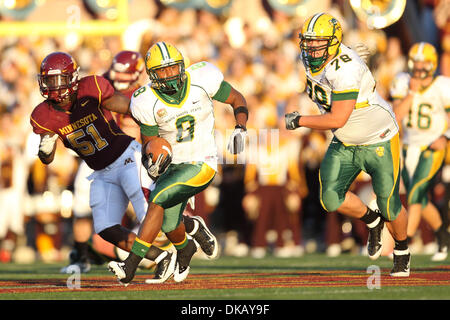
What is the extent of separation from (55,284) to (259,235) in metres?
4.30

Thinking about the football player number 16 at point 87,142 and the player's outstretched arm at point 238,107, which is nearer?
the player's outstretched arm at point 238,107

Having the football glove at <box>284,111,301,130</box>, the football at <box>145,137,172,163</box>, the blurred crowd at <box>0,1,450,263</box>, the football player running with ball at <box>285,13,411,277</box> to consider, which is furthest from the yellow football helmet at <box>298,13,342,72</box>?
the blurred crowd at <box>0,1,450,263</box>

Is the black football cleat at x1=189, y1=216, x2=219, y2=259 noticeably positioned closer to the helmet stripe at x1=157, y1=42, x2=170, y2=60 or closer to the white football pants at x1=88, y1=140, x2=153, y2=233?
the white football pants at x1=88, y1=140, x2=153, y2=233

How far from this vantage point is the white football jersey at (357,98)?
709 centimetres

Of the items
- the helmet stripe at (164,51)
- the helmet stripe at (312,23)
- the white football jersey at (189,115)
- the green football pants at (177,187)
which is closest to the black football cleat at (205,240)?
the green football pants at (177,187)

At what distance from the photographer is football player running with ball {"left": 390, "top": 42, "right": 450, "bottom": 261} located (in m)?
9.84

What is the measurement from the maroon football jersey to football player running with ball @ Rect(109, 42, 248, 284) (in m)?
0.72

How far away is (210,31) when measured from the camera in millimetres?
13125

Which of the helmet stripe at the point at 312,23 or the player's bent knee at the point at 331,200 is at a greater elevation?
the helmet stripe at the point at 312,23

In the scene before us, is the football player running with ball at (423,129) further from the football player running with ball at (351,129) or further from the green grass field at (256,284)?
the football player running with ball at (351,129)

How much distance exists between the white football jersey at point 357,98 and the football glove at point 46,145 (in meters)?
1.94

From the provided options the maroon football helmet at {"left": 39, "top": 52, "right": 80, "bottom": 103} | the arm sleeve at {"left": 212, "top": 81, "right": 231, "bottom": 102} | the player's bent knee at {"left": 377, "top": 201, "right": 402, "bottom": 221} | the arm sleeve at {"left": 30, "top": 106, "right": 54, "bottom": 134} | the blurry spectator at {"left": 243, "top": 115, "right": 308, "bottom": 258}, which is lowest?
the blurry spectator at {"left": 243, "top": 115, "right": 308, "bottom": 258}

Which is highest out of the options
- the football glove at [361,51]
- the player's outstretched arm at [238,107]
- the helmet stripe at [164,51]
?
the helmet stripe at [164,51]

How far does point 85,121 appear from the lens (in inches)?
304
